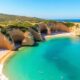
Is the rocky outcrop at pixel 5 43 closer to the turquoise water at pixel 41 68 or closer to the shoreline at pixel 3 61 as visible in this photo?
the shoreline at pixel 3 61

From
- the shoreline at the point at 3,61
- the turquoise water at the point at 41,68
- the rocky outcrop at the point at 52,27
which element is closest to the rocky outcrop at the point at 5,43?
the shoreline at the point at 3,61

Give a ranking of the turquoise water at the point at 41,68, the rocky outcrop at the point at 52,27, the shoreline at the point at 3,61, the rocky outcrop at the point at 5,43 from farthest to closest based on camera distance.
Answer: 1. the rocky outcrop at the point at 52,27
2. the rocky outcrop at the point at 5,43
3. the turquoise water at the point at 41,68
4. the shoreline at the point at 3,61

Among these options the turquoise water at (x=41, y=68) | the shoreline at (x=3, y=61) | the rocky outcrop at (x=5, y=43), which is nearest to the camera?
the shoreline at (x=3, y=61)

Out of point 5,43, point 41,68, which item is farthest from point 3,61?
point 5,43

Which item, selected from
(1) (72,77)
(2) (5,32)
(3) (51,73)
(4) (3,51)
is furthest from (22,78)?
(2) (5,32)

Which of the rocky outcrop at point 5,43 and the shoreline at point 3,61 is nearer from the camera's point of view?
the shoreline at point 3,61

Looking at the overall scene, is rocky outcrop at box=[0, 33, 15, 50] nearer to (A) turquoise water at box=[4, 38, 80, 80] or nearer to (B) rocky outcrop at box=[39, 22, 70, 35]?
(A) turquoise water at box=[4, 38, 80, 80]

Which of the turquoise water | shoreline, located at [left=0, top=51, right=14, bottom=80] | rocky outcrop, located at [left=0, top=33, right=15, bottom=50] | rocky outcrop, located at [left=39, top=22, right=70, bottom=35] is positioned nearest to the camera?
shoreline, located at [left=0, top=51, right=14, bottom=80]

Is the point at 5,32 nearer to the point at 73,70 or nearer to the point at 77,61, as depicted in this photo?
the point at 77,61

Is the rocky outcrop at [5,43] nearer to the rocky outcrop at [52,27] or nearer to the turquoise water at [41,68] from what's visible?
the turquoise water at [41,68]

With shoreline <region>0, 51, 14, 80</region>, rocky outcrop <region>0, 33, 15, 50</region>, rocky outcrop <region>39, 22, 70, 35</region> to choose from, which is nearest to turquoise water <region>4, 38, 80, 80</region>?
shoreline <region>0, 51, 14, 80</region>

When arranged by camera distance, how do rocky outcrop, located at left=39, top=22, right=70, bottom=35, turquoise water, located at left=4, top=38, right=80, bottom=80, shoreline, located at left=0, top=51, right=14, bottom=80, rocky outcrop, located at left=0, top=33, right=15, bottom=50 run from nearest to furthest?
shoreline, located at left=0, top=51, right=14, bottom=80, turquoise water, located at left=4, top=38, right=80, bottom=80, rocky outcrop, located at left=0, top=33, right=15, bottom=50, rocky outcrop, located at left=39, top=22, right=70, bottom=35
